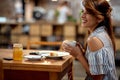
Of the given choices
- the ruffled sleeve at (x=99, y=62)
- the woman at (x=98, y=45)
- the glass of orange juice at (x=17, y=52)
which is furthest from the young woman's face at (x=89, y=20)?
the glass of orange juice at (x=17, y=52)

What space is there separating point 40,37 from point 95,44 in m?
5.20

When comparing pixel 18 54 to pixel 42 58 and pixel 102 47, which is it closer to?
pixel 42 58

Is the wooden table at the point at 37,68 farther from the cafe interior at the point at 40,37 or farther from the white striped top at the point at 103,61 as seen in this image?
the white striped top at the point at 103,61

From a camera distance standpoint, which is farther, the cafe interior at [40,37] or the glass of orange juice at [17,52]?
the glass of orange juice at [17,52]

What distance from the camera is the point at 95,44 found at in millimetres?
2055

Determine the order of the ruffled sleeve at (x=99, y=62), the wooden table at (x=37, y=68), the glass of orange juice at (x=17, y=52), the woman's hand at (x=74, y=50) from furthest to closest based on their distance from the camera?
1. the glass of orange juice at (x=17, y=52)
2. the woman's hand at (x=74, y=50)
3. the wooden table at (x=37, y=68)
4. the ruffled sleeve at (x=99, y=62)

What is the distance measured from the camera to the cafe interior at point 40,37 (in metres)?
2.23

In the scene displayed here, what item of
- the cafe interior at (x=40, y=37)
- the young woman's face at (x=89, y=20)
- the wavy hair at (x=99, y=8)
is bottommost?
the cafe interior at (x=40, y=37)

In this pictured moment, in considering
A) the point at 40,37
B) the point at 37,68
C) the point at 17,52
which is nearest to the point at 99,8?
the point at 37,68

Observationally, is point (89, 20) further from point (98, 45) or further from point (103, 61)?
point (103, 61)

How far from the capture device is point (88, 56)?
2.13 meters

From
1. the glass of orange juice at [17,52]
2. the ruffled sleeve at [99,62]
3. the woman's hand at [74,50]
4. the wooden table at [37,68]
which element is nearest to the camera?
the ruffled sleeve at [99,62]

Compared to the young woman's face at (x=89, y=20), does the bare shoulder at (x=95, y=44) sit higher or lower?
lower

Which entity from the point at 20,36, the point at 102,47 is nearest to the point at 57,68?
the point at 102,47
